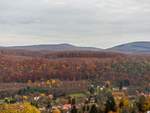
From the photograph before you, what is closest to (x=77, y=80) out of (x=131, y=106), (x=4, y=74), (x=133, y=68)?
(x=133, y=68)

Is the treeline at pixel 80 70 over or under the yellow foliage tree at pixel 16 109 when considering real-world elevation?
under

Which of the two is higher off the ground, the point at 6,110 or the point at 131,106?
the point at 6,110

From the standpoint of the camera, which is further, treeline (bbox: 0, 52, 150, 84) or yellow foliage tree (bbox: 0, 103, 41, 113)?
treeline (bbox: 0, 52, 150, 84)

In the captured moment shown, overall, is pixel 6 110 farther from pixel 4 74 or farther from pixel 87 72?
pixel 4 74

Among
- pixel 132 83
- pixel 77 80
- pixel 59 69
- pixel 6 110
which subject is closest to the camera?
pixel 6 110

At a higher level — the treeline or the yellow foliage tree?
the yellow foliage tree

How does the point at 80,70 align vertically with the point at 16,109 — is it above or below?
below

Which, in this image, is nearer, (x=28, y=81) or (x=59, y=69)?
(x=28, y=81)

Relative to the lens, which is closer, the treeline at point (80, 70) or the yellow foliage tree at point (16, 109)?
the yellow foliage tree at point (16, 109)

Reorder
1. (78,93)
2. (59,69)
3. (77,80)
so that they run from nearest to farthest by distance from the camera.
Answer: (78,93) → (77,80) → (59,69)

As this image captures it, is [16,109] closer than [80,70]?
Yes
